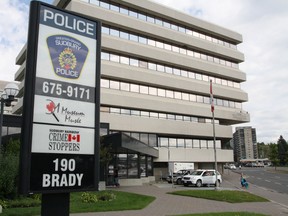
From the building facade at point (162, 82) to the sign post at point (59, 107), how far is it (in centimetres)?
2340

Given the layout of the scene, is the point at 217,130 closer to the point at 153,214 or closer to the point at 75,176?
the point at 153,214

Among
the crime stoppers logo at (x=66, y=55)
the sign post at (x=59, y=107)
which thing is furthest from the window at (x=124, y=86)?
the crime stoppers logo at (x=66, y=55)

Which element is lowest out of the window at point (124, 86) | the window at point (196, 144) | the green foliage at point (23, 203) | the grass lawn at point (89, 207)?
the grass lawn at point (89, 207)

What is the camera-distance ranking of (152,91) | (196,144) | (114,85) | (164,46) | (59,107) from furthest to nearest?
(196,144), (164,46), (152,91), (114,85), (59,107)

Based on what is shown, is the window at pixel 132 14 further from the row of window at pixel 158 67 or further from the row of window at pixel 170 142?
the row of window at pixel 170 142

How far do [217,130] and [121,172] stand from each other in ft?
78.0

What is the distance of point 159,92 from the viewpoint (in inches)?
1713

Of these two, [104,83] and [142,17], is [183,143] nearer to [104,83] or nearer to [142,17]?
[104,83]

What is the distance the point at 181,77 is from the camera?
4625cm

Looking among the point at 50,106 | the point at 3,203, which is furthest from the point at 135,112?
the point at 50,106

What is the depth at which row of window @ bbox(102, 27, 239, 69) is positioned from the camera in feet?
131

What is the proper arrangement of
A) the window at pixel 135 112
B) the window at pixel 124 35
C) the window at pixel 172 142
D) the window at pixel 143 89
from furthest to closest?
the window at pixel 172 142
the window at pixel 143 89
the window at pixel 124 35
the window at pixel 135 112

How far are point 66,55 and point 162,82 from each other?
3754 cm

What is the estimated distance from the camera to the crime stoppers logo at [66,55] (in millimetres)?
5801
